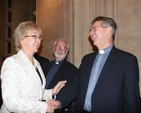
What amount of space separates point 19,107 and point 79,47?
2008 mm

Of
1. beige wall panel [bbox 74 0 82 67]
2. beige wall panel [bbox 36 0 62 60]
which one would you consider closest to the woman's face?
beige wall panel [bbox 74 0 82 67]

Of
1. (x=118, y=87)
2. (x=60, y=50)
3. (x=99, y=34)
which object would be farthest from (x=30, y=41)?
(x=60, y=50)

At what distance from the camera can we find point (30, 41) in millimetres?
1647

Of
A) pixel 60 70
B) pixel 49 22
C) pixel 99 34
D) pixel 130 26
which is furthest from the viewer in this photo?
pixel 49 22

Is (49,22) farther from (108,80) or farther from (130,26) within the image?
(108,80)

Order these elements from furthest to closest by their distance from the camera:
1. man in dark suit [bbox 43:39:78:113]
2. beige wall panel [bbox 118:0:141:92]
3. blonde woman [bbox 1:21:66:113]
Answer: man in dark suit [bbox 43:39:78:113]
beige wall panel [bbox 118:0:141:92]
blonde woman [bbox 1:21:66:113]

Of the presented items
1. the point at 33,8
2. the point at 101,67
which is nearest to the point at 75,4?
the point at 101,67

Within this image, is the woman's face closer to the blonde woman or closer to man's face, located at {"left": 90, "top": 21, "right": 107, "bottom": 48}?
the blonde woman

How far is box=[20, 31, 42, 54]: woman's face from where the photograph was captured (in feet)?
5.38

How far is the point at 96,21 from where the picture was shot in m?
2.05

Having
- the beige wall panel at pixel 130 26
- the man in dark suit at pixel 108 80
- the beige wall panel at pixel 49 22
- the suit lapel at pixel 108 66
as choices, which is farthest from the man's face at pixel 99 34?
the beige wall panel at pixel 49 22

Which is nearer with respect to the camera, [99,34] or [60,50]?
[99,34]

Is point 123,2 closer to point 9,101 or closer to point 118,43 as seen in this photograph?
point 118,43

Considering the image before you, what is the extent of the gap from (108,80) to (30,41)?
93 centimetres
